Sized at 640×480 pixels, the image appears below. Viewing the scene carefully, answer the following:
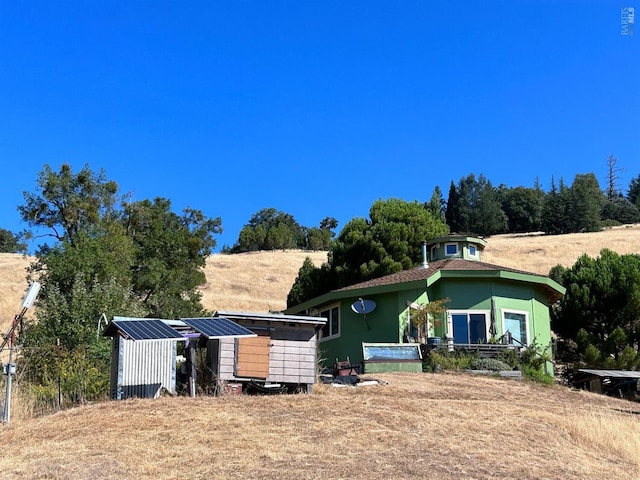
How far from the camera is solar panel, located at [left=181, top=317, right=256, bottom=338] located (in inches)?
520

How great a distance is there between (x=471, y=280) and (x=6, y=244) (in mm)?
77114

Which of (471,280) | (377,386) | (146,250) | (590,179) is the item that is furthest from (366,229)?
(590,179)

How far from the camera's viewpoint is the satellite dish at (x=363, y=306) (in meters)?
24.7

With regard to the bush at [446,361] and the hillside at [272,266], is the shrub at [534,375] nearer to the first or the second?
the bush at [446,361]

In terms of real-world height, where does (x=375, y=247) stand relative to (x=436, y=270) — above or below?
above

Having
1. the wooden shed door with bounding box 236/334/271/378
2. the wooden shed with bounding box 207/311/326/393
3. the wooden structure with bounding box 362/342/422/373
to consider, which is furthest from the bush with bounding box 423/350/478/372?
the wooden shed door with bounding box 236/334/271/378

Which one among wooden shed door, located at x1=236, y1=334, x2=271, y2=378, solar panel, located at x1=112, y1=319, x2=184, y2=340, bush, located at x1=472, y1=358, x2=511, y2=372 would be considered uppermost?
solar panel, located at x1=112, y1=319, x2=184, y2=340

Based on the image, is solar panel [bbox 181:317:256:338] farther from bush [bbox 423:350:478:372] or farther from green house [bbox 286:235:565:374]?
green house [bbox 286:235:565:374]

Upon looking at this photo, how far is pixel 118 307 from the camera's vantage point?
23.1 meters

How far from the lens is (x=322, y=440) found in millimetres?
10523

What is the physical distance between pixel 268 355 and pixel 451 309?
1085cm

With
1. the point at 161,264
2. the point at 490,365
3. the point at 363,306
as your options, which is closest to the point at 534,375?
the point at 490,365

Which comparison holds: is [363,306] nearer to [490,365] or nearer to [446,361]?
[446,361]

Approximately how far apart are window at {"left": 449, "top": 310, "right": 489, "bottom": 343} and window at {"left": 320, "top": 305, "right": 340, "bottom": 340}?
4489mm
